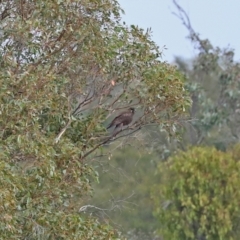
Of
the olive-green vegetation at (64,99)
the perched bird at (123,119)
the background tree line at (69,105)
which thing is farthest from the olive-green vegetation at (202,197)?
the olive-green vegetation at (64,99)

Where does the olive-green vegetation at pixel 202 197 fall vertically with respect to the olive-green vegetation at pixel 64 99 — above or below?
above

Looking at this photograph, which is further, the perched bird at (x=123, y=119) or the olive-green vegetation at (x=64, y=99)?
the perched bird at (x=123, y=119)

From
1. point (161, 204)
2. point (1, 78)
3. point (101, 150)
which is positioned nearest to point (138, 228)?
point (161, 204)

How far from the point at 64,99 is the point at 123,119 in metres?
1.34

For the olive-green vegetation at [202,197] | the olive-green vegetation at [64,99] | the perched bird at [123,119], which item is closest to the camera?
the olive-green vegetation at [64,99]

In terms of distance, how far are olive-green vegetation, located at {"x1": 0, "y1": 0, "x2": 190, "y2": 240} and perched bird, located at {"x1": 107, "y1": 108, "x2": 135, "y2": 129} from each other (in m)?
0.10

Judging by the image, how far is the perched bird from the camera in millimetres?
9984

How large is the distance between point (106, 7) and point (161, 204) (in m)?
10.5

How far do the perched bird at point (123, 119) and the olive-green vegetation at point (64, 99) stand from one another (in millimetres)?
104

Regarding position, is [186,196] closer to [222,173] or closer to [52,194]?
[222,173]

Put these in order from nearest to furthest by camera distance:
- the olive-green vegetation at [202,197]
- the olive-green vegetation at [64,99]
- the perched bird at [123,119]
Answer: the olive-green vegetation at [64,99] → the perched bird at [123,119] → the olive-green vegetation at [202,197]

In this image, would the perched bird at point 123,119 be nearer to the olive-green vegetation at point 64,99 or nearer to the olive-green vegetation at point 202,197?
the olive-green vegetation at point 64,99

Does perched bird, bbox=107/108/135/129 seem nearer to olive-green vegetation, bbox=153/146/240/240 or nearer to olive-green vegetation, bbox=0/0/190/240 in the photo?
olive-green vegetation, bbox=0/0/190/240

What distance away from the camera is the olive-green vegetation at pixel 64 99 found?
25.3ft
